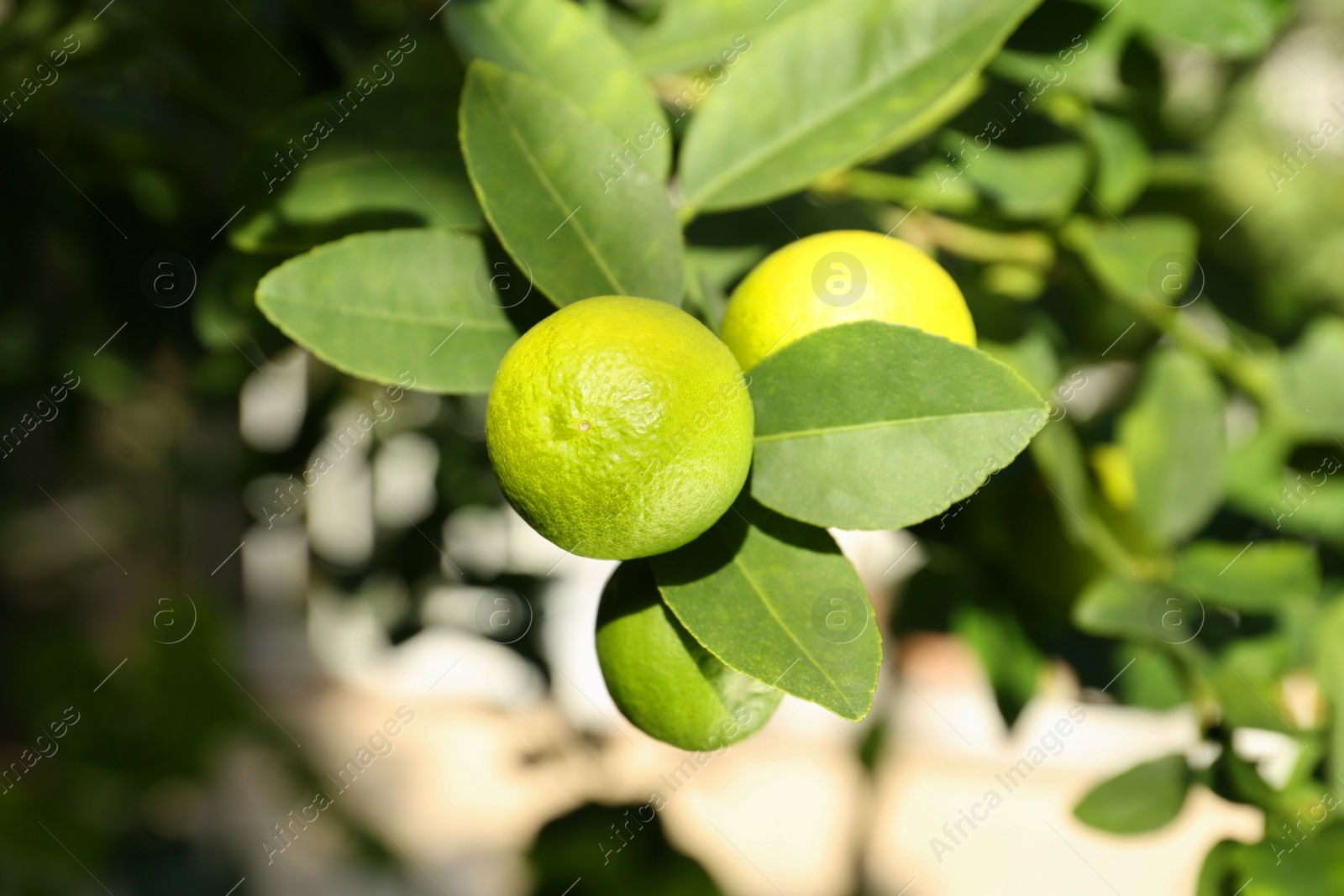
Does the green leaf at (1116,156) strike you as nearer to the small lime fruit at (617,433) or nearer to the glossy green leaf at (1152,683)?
the glossy green leaf at (1152,683)

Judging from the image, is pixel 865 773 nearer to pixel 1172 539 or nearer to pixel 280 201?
pixel 1172 539

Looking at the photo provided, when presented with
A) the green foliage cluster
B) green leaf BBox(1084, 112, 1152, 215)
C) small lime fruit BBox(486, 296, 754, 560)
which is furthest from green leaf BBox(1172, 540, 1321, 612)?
small lime fruit BBox(486, 296, 754, 560)

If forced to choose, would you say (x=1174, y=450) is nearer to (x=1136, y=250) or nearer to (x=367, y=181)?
(x=1136, y=250)

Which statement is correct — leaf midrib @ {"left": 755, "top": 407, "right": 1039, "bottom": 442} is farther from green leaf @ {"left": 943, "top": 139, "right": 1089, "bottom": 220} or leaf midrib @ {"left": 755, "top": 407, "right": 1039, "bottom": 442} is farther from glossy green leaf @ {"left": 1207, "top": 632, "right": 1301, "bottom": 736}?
glossy green leaf @ {"left": 1207, "top": 632, "right": 1301, "bottom": 736}

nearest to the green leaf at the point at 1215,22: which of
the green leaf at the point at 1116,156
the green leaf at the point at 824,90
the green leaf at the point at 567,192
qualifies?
the green leaf at the point at 1116,156

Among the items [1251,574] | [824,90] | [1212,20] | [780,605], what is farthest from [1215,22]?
[780,605]

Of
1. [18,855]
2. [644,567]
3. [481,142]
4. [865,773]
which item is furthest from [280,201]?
[865,773]
